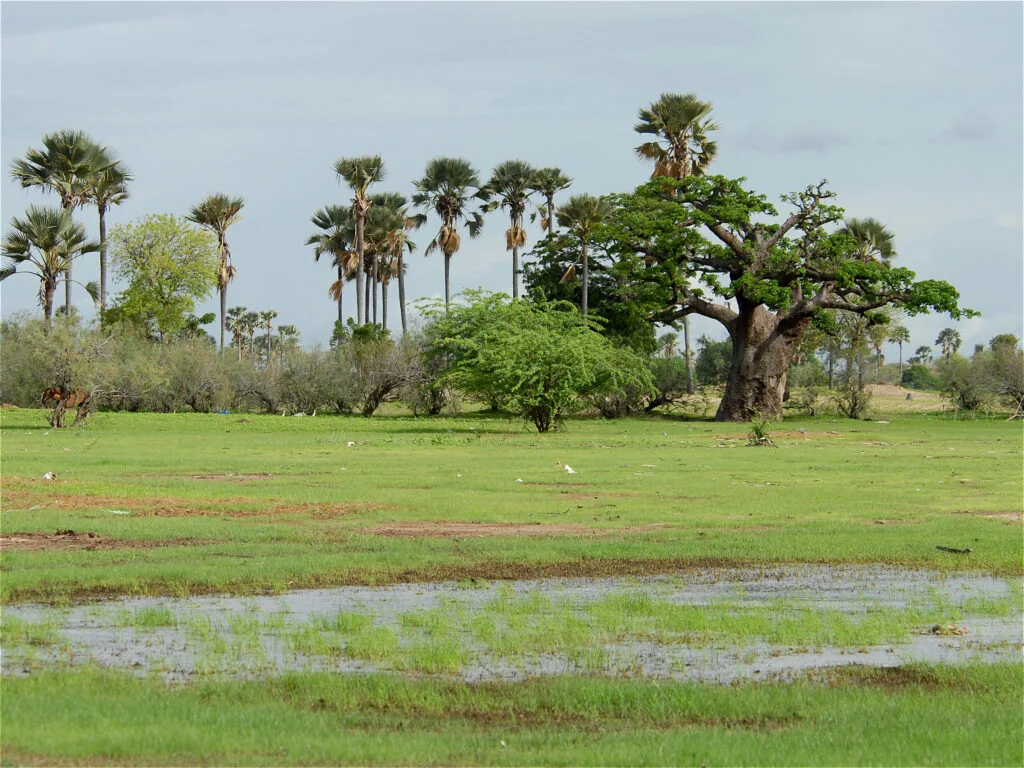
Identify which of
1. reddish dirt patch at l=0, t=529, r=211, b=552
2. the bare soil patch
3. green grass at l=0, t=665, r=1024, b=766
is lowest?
green grass at l=0, t=665, r=1024, b=766

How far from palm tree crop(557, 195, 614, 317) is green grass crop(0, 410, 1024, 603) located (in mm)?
27740

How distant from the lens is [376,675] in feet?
30.0

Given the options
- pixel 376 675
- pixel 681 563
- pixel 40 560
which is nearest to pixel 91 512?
pixel 40 560

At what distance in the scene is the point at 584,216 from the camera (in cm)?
6481

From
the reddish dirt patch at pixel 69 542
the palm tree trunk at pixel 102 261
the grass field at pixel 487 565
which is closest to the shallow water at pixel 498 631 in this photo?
the grass field at pixel 487 565

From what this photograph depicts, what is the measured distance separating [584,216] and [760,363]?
14126mm

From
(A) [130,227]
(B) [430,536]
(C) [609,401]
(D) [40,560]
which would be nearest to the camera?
(D) [40,560]

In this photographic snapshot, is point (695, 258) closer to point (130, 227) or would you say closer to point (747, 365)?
point (747, 365)

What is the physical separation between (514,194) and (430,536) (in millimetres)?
58347

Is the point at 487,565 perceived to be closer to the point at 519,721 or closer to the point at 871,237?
the point at 519,721

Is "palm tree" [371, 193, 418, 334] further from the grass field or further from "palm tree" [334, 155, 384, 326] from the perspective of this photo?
the grass field

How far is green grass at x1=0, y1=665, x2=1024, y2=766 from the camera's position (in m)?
7.11

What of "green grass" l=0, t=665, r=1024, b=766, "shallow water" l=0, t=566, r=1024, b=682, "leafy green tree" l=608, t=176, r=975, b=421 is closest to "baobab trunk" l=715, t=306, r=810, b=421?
"leafy green tree" l=608, t=176, r=975, b=421

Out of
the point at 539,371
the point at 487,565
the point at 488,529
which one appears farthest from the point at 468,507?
the point at 539,371
